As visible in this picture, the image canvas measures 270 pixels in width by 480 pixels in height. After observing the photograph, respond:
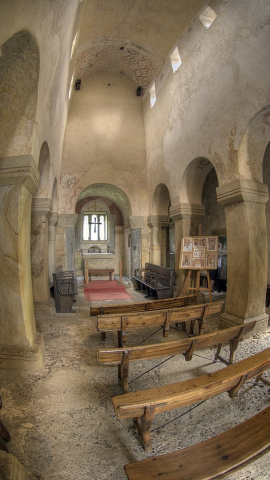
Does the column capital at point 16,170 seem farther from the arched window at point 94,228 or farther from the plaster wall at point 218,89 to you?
the arched window at point 94,228

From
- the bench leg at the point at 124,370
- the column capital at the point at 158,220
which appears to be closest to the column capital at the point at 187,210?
the column capital at the point at 158,220

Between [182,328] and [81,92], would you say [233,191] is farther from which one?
[81,92]

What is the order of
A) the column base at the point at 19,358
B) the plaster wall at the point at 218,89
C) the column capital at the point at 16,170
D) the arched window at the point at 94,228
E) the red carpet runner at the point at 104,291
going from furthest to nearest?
the arched window at the point at 94,228
the red carpet runner at the point at 104,291
the plaster wall at the point at 218,89
the column base at the point at 19,358
the column capital at the point at 16,170

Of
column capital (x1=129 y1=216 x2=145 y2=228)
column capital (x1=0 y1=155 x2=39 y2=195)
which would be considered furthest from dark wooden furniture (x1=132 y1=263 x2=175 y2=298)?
column capital (x1=0 y1=155 x2=39 y2=195)

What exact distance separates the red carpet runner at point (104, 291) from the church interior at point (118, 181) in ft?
1.87

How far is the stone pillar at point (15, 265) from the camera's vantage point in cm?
318

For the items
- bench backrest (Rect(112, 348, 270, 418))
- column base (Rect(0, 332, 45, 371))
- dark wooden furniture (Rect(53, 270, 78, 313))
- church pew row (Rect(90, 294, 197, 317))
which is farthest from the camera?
dark wooden furniture (Rect(53, 270, 78, 313))

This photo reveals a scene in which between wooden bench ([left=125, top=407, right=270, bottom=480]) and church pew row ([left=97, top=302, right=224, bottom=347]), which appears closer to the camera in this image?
Result: wooden bench ([left=125, top=407, right=270, bottom=480])

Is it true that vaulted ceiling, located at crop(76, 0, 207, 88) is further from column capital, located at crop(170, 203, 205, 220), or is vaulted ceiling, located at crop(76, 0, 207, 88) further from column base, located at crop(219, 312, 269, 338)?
column base, located at crop(219, 312, 269, 338)

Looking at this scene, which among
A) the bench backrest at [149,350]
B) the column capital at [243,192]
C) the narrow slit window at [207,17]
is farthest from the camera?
the narrow slit window at [207,17]

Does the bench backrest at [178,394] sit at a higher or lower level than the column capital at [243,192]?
lower

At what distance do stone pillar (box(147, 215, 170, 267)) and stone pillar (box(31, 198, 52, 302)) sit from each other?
15.6ft

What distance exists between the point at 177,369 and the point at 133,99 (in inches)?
396

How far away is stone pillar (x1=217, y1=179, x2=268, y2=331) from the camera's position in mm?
4684
